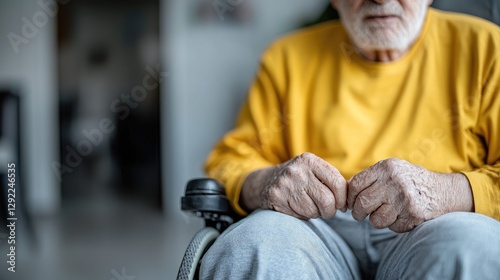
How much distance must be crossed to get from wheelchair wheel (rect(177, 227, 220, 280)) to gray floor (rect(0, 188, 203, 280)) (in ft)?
4.20

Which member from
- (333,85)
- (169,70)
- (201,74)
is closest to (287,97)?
(333,85)

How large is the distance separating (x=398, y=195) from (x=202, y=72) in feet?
10.8

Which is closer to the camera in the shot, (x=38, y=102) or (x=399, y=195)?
(x=399, y=195)

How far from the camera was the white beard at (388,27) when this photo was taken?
1.26m

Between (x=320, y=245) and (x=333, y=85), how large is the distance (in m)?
0.47

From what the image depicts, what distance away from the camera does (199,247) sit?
1.02 meters

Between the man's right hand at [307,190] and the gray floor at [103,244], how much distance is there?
4.44 ft

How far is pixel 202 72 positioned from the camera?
4.20m

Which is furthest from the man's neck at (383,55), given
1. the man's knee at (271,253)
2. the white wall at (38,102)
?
the white wall at (38,102)

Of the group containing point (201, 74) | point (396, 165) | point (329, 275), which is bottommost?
point (329, 275)

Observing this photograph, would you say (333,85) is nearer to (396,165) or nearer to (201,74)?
(396,165)

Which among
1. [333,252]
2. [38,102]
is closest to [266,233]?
[333,252]

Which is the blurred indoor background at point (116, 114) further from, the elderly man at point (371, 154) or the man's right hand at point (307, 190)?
the man's right hand at point (307, 190)

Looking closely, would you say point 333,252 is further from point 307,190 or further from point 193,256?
point 193,256
